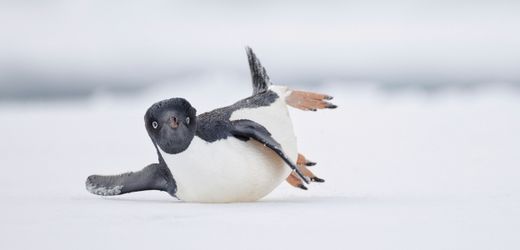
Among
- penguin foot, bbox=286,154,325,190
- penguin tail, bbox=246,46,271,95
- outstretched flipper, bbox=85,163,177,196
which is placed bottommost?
outstretched flipper, bbox=85,163,177,196

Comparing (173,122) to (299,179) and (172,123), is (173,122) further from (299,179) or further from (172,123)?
(299,179)

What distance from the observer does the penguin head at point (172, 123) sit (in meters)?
6.44

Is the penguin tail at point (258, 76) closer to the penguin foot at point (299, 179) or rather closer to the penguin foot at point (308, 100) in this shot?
the penguin foot at point (308, 100)

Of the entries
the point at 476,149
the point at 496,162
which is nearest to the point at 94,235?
the point at 496,162

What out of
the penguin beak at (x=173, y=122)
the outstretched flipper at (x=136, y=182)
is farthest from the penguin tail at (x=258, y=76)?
the penguin beak at (x=173, y=122)

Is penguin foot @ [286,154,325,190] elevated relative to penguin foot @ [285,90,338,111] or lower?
lower

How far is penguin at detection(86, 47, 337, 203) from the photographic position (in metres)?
6.52

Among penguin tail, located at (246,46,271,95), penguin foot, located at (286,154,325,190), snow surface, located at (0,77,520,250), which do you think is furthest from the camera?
penguin tail, located at (246,46,271,95)

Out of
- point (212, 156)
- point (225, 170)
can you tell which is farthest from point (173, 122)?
point (225, 170)

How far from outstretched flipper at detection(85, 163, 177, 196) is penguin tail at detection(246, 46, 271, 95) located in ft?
5.28

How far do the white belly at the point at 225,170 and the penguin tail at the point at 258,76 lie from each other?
131 centimetres

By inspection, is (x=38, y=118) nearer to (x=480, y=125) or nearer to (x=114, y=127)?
(x=114, y=127)

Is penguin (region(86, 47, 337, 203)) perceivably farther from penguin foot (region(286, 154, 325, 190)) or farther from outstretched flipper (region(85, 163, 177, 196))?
penguin foot (region(286, 154, 325, 190))

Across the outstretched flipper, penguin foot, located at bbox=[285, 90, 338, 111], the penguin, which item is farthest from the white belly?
penguin foot, located at bbox=[285, 90, 338, 111]
